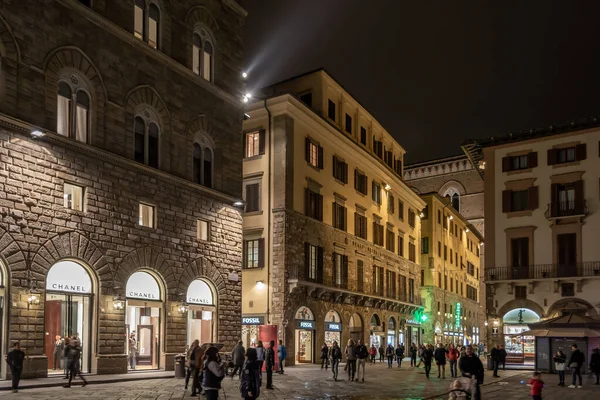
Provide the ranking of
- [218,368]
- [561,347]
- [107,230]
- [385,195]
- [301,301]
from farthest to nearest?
[385,195], [301,301], [561,347], [107,230], [218,368]

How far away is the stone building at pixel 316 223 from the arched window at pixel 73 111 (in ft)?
43.4

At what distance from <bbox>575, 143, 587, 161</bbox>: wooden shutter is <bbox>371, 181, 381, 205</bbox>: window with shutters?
14.7 meters

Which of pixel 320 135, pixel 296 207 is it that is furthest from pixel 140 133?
pixel 320 135

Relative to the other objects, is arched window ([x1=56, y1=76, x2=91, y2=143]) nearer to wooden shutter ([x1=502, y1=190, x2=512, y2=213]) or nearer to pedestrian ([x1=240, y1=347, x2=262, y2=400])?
pedestrian ([x1=240, y1=347, x2=262, y2=400])

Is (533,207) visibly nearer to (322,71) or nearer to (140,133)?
(322,71)

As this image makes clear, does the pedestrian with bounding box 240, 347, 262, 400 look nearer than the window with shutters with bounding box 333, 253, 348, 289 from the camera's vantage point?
Yes

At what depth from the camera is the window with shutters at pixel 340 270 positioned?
45588 mm

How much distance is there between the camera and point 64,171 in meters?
24.7

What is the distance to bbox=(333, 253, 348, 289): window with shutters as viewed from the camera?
45.6m

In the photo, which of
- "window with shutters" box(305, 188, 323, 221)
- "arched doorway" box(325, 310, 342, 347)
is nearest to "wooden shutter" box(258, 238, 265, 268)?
"window with shutters" box(305, 188, 323, 221)

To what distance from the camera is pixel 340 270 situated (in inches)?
1825

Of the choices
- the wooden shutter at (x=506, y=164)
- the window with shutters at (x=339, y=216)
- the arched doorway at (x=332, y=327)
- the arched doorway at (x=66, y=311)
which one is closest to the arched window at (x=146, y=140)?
the arched doorway at (x=66, y=311)

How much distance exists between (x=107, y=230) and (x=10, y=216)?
14.2 ft

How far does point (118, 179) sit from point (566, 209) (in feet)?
95.1
